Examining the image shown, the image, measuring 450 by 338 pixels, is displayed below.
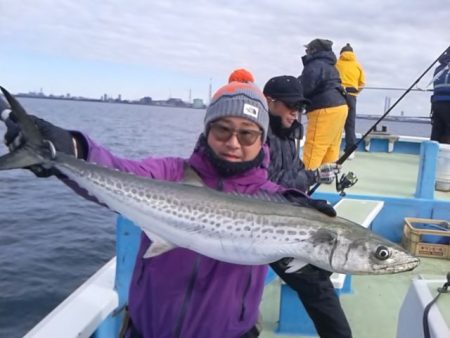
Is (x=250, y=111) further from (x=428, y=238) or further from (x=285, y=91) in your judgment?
(x=428, y=238)

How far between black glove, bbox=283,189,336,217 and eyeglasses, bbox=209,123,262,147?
0.36m

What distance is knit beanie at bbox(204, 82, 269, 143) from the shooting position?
2.38m

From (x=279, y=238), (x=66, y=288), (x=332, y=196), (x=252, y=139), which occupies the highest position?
(x=252, y=139)

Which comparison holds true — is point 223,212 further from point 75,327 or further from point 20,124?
point 75,327

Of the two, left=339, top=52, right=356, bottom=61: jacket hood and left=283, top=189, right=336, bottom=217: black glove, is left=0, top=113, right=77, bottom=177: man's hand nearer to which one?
left=283, top=189, right=336, bottom=217: black glove

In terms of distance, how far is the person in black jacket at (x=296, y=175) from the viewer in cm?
344

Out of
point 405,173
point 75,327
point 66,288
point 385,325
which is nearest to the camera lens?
point 75,327

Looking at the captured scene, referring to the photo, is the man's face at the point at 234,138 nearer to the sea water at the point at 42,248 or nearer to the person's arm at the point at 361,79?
the sea water at the point at 42,248

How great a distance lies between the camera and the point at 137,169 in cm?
247

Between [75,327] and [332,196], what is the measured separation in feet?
12.9

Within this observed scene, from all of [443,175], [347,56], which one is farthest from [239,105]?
[347,56]

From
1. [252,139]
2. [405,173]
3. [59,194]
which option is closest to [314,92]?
[405,173]

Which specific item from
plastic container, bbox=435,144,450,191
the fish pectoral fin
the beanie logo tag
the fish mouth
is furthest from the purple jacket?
plastic container, bbox=435,144,450,191

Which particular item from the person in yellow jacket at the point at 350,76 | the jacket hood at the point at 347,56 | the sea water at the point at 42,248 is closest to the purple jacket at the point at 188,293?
the sea water at the point at 42,248
